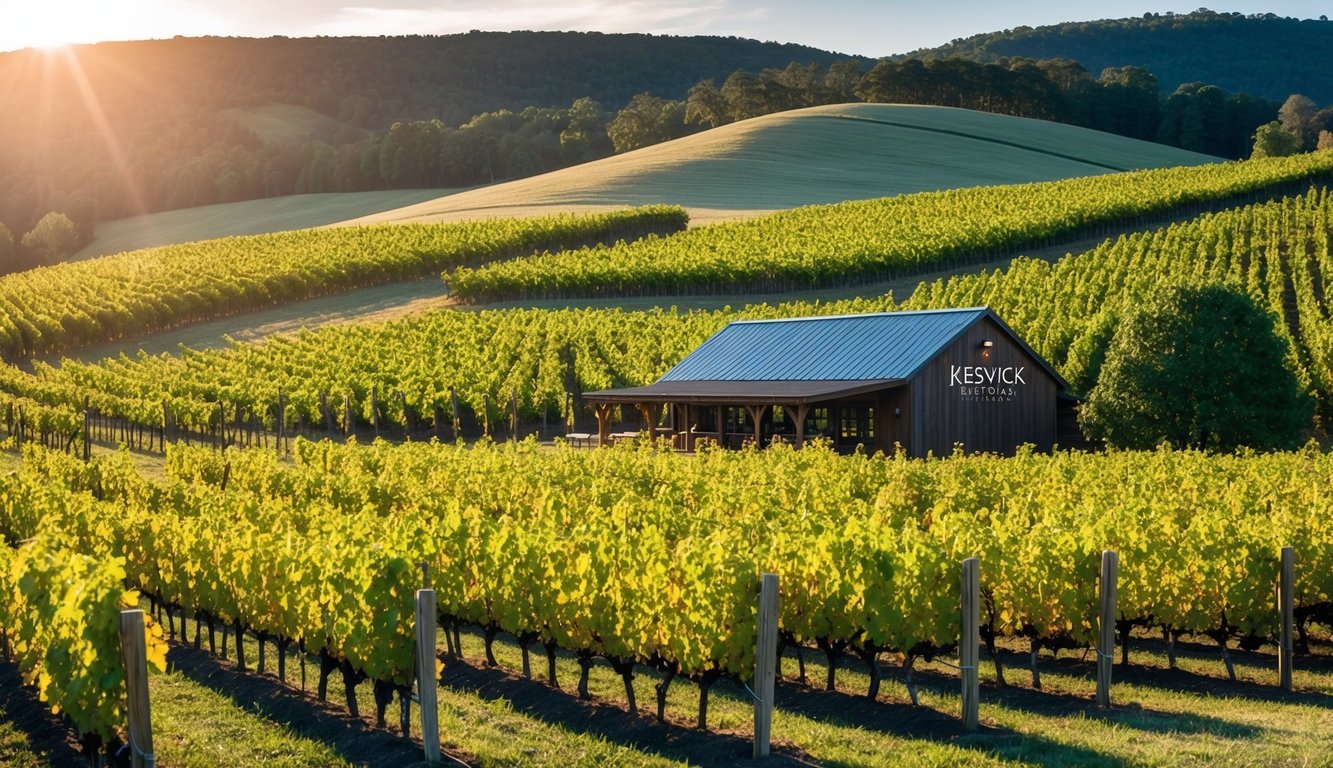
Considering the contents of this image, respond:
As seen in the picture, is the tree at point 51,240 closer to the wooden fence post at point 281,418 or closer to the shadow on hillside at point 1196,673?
the wooden fence post at point 281,418

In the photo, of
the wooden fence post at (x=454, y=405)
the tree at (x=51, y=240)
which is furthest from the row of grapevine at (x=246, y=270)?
the wooden fence post at (x=454, y=405)

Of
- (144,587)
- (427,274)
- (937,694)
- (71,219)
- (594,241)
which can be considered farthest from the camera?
(71,219)

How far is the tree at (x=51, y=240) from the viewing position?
116500 mm

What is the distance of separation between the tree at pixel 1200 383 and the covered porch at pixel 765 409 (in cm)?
659

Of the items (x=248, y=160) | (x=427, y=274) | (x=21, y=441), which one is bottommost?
(x=21, y=441)

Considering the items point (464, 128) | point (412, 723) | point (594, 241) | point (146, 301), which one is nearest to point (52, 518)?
point (412, 723)

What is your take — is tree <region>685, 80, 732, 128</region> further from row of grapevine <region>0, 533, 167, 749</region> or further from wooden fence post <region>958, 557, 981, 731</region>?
row of grapevine <region>0, 533, 167, 749</region>

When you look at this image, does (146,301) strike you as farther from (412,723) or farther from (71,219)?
(71,219)

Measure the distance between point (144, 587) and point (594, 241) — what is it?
66.4 metres

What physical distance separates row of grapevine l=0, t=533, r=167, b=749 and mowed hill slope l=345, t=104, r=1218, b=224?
3057 inches

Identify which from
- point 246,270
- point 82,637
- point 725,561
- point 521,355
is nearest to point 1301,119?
point 246,270

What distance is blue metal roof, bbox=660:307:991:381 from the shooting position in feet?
126

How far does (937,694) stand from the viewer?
14758 millimetres

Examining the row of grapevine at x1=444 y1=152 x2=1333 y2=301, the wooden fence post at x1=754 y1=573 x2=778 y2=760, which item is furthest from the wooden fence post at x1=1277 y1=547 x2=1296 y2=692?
the row of grapevine at x1=444 y1=152 x2=1333 y2=301
